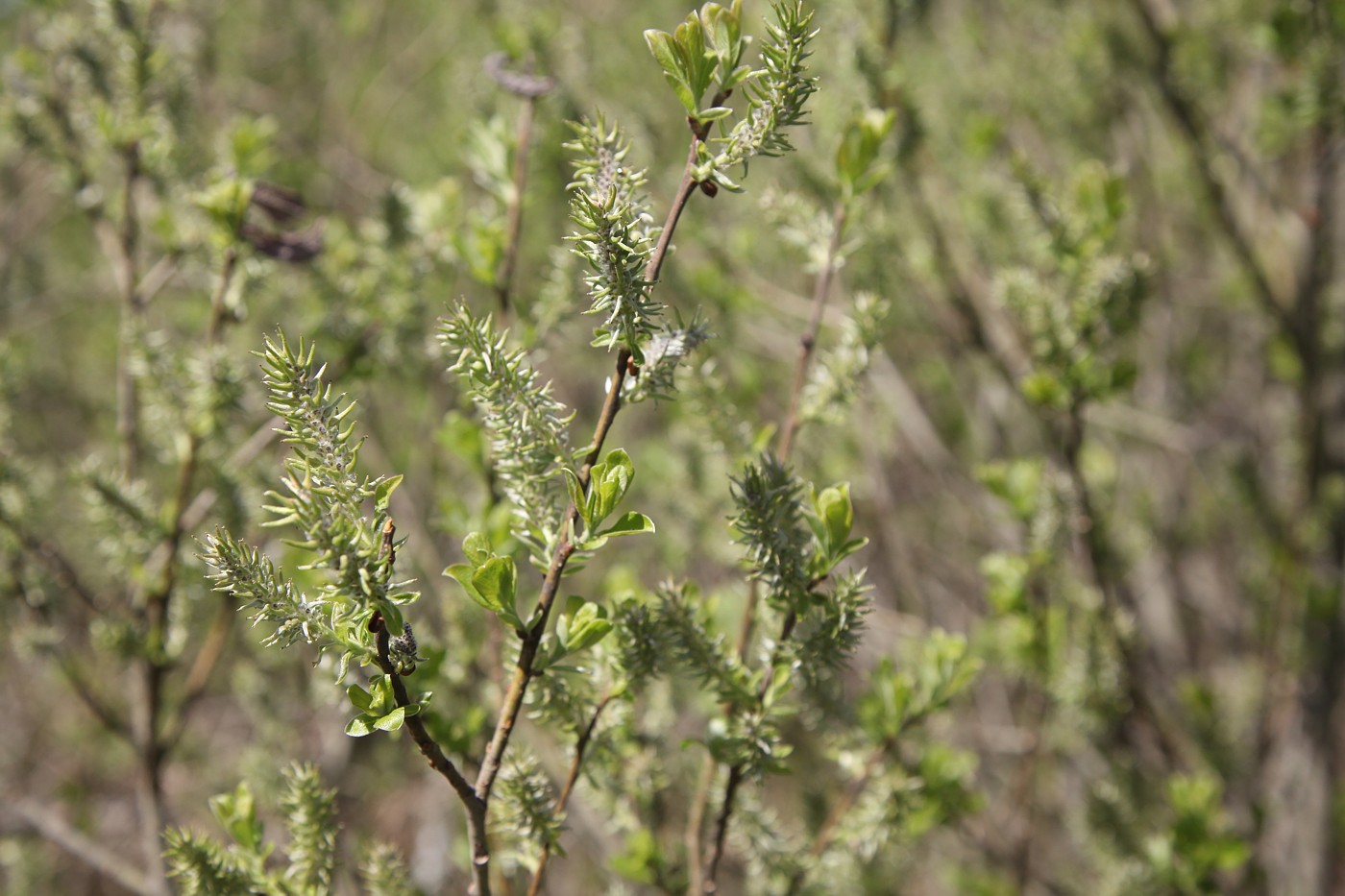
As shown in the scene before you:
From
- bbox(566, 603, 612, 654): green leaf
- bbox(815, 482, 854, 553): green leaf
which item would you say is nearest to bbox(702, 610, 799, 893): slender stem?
bbox(815, 482, 854, 553): green leaf

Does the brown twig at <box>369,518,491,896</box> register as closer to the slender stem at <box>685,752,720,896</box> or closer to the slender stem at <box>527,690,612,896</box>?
the slender stem at <box>527,690,612,896</box>

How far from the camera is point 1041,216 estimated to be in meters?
1.79

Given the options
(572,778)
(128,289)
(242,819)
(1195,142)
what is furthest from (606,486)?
(1195,142)

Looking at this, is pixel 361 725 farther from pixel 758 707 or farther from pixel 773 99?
pixel 773 99

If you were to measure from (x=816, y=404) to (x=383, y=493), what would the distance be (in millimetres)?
722

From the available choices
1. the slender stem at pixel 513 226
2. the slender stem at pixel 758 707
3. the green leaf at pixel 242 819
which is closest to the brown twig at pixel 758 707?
the slender stem at pixel 758 707

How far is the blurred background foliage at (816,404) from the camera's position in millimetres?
1693

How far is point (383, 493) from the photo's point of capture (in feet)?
2.92

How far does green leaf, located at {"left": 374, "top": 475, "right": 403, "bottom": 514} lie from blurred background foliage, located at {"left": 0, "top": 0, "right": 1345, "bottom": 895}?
0.39 m

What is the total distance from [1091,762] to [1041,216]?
97.7 inches

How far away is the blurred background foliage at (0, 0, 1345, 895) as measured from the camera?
1.69m

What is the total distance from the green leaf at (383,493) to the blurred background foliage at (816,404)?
393mm

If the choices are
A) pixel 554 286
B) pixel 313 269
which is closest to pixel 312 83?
pixel 313 269

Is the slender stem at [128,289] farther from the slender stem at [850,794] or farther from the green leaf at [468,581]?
the slender stem at [850,794]
